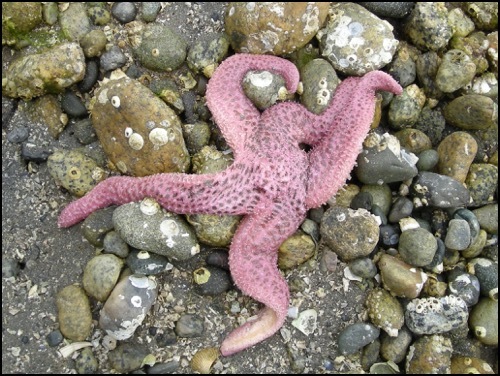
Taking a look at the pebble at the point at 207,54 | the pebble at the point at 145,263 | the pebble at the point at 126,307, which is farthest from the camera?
the pebble at the point at 207,54

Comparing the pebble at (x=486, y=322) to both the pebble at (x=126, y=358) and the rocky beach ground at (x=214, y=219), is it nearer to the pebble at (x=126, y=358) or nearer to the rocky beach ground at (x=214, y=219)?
the rocky beach ground at (x=214, y=219)

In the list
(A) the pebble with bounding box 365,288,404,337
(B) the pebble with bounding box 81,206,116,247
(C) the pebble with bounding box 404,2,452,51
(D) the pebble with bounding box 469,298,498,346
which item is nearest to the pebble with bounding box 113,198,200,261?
(B) the pebble with bounding box 81,206,116,247

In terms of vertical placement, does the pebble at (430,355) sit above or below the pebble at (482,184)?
below

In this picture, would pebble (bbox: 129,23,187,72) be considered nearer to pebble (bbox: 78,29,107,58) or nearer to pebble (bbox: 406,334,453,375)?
pebble (bbox: 78,29,107,58)

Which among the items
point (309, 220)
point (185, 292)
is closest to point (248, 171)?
point (309, 220)

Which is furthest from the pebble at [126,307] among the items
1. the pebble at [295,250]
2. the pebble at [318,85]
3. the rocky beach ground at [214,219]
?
the pebble at [318,85]

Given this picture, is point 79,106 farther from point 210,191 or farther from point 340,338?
point 340,338
